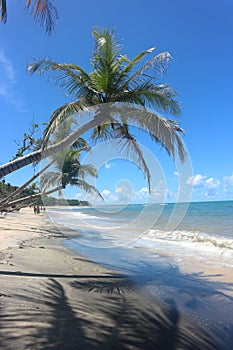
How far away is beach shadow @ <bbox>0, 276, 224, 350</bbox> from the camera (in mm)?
3125

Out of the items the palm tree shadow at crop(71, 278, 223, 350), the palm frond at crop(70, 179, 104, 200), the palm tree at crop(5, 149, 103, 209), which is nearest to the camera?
the palm tree shadow at crop(71, 278, 223, 350)

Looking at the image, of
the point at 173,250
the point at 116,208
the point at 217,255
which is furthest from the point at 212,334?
the point at 116,208

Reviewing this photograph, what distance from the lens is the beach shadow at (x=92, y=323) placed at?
312 cm

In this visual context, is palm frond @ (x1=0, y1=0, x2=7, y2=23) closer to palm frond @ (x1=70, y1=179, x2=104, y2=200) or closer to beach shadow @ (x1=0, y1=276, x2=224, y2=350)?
beach shadow @ (x1=0, y1=276, x2=224, y2=350)

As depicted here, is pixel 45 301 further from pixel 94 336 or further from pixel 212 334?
pixel 212 334

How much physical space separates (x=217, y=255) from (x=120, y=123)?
5.98 meters

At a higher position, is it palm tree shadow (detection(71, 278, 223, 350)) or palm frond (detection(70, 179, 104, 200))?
palm frond (detection(70, 179, 104, 200))

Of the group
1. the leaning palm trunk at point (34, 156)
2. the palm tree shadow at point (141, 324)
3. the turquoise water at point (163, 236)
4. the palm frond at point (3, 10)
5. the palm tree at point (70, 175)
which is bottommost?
the turquoise water at point (163, 236)

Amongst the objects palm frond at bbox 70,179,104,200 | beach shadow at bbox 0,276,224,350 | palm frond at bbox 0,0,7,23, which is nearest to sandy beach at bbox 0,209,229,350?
beach shadow at bbox 0,276,224,350

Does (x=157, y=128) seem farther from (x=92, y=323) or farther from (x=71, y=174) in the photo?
(x=71, y=174)

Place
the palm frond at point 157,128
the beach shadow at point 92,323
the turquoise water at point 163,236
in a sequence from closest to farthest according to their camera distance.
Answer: the beach shadow at point 92,323
the palm frond at point 157,128
the turquoise water at point 163,236

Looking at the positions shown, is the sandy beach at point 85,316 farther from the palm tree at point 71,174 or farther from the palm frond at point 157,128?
the palm tree at point 71,174

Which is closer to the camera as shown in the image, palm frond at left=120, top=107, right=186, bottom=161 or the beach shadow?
the beach shadow

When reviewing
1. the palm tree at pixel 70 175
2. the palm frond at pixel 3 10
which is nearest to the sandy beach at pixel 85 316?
the palm frond at pixel 3 10
